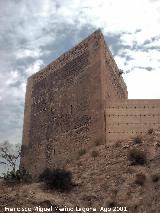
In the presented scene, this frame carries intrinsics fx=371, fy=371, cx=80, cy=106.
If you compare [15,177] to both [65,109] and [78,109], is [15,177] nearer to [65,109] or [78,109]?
[78,109]

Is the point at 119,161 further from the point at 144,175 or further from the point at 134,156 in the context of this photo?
the point at 144,175

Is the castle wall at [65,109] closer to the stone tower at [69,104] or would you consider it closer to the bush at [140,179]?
the stone tower at [69,104]

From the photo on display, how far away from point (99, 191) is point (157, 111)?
7.19m

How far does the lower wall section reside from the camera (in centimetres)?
2055

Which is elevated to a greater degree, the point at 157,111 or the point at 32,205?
the point at 157,111

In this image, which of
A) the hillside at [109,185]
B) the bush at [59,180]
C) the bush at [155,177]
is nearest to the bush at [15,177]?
the hillside at [109,185]

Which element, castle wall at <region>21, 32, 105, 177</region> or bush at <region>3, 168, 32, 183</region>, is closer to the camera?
bush at <region>3, 168, 32, 183</region>

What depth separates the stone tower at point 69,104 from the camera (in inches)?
837

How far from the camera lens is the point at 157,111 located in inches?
838

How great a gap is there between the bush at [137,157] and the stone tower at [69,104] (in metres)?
2.41

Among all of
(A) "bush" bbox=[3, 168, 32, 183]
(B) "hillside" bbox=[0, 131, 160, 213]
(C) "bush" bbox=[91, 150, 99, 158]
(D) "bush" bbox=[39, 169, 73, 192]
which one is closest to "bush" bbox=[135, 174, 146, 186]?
(B) "hillside" bbox=[0, 131, 160, 213]

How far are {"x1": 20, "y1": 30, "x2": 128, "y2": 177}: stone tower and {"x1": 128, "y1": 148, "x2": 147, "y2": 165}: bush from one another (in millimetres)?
2412

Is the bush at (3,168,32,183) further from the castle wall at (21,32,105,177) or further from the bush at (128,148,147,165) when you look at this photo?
the bush at (128,148,147,165)

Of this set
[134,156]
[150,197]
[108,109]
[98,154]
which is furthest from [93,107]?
[150,197]
